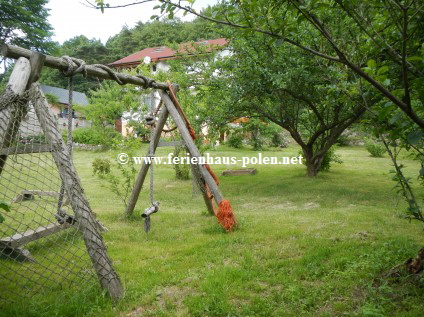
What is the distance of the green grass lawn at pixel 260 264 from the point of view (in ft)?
9.12

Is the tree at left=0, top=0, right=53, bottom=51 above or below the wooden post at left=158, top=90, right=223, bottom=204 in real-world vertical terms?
above

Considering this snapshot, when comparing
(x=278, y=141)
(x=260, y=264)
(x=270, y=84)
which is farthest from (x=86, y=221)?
(x=278, y=141)

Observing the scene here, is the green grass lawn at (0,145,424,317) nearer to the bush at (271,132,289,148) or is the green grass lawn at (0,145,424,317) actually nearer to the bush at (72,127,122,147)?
the bush at (72,127,122,147)

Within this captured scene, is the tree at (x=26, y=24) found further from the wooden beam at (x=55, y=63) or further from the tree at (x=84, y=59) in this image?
the wooden beam at (x=55, y=63)

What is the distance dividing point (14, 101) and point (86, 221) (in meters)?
1.26

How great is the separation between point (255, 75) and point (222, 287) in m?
6.22

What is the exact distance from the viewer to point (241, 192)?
9.66 m

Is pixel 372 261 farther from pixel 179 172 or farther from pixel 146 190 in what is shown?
pixel 179 172

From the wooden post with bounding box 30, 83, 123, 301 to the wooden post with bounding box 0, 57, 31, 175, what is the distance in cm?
11

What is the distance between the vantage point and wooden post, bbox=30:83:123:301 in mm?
2904

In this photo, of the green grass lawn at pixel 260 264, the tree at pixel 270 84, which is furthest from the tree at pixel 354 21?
Answer: the tree at pixel 270 84

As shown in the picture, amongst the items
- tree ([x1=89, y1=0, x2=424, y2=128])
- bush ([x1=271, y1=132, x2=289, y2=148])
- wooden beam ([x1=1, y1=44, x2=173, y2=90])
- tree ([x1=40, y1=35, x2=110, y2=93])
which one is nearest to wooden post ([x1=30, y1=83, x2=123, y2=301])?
wooden beam ([x1=1, y1=44, x2=173, y2=90])

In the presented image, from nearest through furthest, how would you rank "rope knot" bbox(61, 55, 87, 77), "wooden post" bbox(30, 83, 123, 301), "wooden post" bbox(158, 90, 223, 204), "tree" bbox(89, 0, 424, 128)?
"tree" bbox(89, 0, 424, 128)
"wooden post" bbox(30, 83, 123, 301)
"rope knot" bbox(61, 55, 87, 77)
"wooden post" bbox(158, 90, 223, 204)

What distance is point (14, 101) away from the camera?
3045mm
